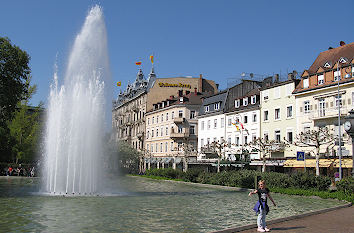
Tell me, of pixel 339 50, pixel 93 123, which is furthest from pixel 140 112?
pixel 93 123

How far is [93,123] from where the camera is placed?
2761cm

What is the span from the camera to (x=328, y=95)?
44844mm

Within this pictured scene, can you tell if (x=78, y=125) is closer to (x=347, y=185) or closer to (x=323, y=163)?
(x=347, y=185)

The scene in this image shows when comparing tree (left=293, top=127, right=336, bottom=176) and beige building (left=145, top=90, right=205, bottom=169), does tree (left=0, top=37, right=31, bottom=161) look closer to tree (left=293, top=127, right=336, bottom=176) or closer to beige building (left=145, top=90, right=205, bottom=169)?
tree (left=293, top=127, right=336, bottom=176)

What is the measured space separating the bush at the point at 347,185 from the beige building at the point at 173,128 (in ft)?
150

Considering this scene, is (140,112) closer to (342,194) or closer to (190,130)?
(190,130)

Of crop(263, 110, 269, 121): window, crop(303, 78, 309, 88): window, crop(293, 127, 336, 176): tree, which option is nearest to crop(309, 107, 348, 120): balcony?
crop(293, 127, 336, 176): tree

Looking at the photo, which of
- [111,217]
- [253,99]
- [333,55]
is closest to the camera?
[111,217]

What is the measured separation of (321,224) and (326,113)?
32508mm

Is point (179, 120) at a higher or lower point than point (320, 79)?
lower

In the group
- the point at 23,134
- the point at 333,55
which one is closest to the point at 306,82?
the point at 333,55

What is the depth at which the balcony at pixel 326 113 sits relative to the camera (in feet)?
140

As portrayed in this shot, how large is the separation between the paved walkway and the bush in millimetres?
6507

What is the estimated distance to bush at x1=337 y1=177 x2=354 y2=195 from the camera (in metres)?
23.7
